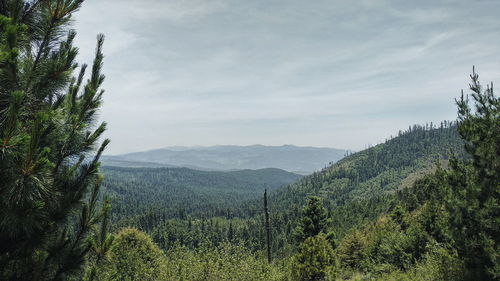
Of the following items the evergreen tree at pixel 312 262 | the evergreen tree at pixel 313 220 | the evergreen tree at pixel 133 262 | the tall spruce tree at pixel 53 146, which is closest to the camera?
the tall spruce tree at pixel 53 146

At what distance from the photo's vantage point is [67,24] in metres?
5.68

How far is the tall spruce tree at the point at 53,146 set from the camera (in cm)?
473

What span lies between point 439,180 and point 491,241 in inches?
134

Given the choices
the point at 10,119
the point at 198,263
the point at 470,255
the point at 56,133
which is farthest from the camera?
the point at 198,263

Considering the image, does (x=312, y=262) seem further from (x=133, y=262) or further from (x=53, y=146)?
(x=53, y=146)

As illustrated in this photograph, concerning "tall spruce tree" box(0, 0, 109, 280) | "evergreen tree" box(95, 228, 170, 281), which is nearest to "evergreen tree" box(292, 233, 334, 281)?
"evergreen tree" box(95, 228, 170, 281)

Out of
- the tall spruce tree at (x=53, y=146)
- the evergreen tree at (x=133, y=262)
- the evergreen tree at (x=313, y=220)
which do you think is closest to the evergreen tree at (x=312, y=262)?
the evergreen tree at (x=133, y=262)

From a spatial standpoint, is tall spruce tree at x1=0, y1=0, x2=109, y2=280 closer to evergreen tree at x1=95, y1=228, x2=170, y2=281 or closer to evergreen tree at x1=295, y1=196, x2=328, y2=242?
evergreen tree at x1=95, y1=228, x2=170, y2=281

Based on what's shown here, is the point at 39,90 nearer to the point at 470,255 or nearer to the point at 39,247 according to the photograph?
the point at 39,247

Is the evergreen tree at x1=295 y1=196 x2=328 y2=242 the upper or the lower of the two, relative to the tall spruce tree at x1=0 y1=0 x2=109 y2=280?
lower

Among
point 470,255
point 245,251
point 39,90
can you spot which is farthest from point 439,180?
point 39,90

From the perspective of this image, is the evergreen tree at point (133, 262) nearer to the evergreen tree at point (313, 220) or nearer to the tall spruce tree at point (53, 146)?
the tall spruce tree at point (53, 146)

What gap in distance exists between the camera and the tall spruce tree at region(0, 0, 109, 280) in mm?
4730

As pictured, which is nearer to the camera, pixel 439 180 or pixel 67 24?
pixel 67 24
